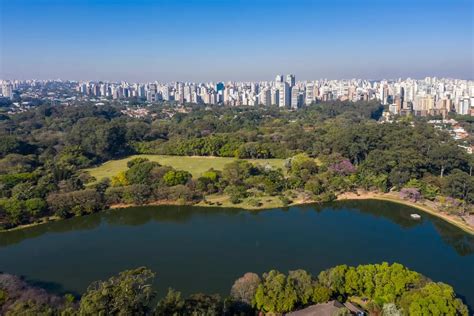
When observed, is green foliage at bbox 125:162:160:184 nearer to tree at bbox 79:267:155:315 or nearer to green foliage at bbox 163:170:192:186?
green foliage at bbox 163:170:192:186

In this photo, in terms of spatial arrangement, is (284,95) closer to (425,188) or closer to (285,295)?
(425,188)

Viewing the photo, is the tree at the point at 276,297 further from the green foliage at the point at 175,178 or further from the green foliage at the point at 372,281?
the green foliage at the point at 175,178

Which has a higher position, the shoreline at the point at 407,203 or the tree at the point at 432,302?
the tree at the point at 432,302

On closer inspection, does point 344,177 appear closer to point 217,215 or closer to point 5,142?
point 217,215

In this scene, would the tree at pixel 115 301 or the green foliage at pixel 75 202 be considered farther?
the green foliage at pixel 75 202

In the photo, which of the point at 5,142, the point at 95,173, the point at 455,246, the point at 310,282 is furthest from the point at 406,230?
the point at 5,142

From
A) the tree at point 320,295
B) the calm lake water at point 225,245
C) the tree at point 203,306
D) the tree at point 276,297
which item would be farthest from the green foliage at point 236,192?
the tree at point 203,306
